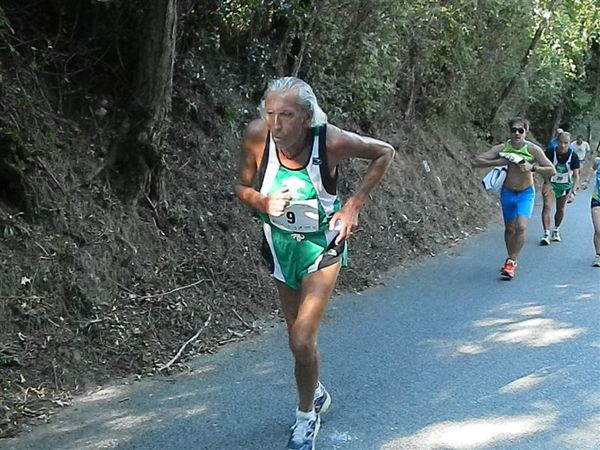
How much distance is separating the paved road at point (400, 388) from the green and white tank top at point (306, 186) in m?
1.30

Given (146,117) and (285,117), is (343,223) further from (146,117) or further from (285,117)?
(146,117)

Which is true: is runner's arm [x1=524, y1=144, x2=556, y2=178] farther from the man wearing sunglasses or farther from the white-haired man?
the white-haired man

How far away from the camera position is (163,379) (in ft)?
17.6

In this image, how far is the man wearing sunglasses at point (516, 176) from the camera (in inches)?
360

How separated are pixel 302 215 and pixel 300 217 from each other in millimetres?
17

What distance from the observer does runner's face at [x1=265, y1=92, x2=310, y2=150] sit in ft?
13.0

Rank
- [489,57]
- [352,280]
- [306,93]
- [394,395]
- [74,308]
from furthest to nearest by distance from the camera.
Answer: [489,57], [352,280], [74,308], [394,395], [306,93]

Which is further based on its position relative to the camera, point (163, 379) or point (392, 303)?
point (392, 303)

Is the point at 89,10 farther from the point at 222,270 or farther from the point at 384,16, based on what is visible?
the point at 384,16

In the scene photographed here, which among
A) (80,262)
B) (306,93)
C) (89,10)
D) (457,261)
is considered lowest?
(457,261)

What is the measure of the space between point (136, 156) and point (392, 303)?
9.79 ft

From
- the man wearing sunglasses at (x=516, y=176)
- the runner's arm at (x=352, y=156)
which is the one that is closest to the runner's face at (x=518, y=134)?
the man wearing sunglasses at (x=516, y=176)

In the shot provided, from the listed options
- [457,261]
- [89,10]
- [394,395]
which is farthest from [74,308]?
[457,261]

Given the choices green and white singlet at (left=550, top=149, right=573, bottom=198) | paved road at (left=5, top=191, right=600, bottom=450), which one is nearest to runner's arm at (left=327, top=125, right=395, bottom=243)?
paved road at (left=5, top=191, right=600, bottom=450)
